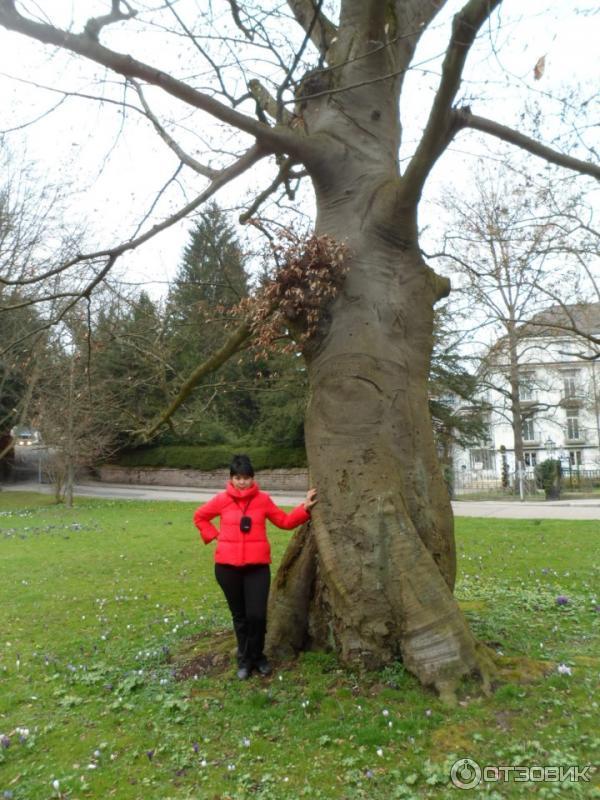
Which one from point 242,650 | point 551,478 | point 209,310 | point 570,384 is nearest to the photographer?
point 242,650

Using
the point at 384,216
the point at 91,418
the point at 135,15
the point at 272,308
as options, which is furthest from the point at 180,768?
the point at 91,418

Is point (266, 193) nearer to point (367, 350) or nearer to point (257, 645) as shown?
point (367, 350)

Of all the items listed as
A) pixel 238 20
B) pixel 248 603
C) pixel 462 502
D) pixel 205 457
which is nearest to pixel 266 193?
pixel 238 20

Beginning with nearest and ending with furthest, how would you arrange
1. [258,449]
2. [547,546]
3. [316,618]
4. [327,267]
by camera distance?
1. [327,267]
2. [316,618]
3. [547,546]
4. [258,449]

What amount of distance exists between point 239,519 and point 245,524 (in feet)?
0.22

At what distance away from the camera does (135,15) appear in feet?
17.5

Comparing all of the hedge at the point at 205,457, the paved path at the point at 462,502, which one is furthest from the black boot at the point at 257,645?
the hedge at the point at 205,457

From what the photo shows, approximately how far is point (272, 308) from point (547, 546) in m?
8.48

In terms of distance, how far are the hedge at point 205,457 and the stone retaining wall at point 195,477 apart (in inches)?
10.0

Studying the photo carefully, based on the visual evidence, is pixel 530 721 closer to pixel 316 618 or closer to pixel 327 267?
pixel 316 618

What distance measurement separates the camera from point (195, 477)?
A: 112 ft

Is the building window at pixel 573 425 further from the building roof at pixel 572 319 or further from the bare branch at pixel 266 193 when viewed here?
the bare branch at pixel 266 193

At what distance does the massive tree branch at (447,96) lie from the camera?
12.5 feet

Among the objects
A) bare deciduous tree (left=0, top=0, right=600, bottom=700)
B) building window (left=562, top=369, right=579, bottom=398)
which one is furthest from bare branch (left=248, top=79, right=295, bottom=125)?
building window (left=562, top=369, right=579, bottom=398)
